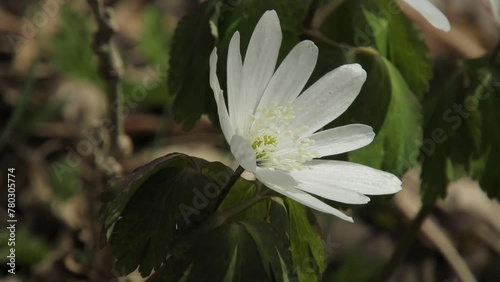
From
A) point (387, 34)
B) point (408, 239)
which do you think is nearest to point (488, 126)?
point (387, 34)

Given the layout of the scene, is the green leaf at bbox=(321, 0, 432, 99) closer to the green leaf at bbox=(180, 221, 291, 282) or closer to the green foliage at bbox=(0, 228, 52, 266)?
the green leaf at bbox=(180, 221, 291, 282)

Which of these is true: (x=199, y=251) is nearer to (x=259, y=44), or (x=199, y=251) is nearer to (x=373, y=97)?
(x=259, y=44)

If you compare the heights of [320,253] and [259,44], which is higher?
[259,44]

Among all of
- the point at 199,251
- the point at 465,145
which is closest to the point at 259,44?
the point at 199,251

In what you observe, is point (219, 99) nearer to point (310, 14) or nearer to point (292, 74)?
point (292, 74)

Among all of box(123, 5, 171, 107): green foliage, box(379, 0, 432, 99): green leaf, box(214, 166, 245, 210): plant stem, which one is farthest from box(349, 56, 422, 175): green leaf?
box(123, 5, 171, 107): green foliage

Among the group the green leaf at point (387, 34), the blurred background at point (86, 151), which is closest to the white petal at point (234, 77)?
the green leaf at point (387, 34)
